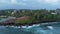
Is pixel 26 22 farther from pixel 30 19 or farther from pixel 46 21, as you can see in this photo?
pixel 46 21

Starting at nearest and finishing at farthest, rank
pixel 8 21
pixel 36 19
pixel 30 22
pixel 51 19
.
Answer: pixel 8 21 < pixel 30 22 < pixel 36 19 < pixel 51 19

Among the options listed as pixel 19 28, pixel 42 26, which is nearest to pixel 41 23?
pixel 42 26

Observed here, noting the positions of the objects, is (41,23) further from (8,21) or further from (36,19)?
(8,21)

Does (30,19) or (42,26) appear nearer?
(30,19)

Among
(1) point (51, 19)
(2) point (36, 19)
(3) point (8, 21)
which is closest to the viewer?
(3) point (8, 21)

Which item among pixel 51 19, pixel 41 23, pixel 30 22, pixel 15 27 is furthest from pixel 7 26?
pixel 51 19

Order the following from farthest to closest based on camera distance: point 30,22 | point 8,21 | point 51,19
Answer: point 51,19
point 30,22
point 8,21

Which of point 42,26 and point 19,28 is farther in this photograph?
point 42,26

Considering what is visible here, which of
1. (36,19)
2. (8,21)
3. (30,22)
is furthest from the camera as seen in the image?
(36,19)
